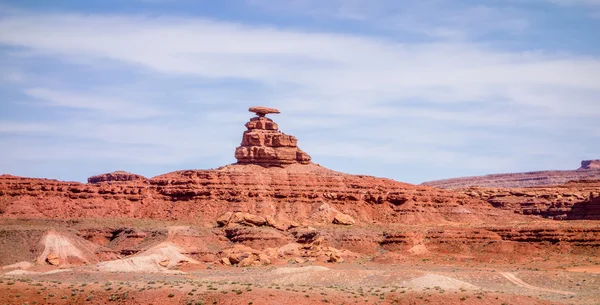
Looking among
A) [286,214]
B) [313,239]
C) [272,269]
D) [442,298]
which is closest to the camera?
[442,298]

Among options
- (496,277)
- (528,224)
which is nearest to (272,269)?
(496,277)

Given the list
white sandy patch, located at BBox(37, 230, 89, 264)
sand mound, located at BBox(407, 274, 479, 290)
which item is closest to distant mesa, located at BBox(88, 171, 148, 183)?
white sandy patch, located at BBox(37, 230, 89, 264)

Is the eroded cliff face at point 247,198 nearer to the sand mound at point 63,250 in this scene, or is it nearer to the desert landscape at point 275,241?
the desert landscape at point 275,241

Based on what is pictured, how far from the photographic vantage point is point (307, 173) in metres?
123

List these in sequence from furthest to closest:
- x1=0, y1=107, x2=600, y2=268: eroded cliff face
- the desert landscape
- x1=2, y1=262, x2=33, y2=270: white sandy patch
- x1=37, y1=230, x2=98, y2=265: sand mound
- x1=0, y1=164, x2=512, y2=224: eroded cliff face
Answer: x1=0, y1=164, x2=512, y2=224: eroded cliff face
x1=0, y1=107, x2=600, y2=268: eroded cliff face
x1=37, y1=230, x2=98, y2=265: sand mound
x1=2, y1=262, x2=33, y2=270: white sandy patch
the desert landscape

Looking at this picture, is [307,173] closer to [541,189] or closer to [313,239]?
[313,239]

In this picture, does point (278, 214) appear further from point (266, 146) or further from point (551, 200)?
point (551, 200)

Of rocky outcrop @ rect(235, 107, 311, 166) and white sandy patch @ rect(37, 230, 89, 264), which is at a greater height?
rocky outcrop @ rect(235, 107, 311, 166)

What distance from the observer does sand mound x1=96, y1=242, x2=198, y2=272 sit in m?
86.2

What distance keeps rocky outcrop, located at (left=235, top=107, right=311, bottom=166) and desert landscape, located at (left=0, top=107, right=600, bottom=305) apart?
161 millimetres

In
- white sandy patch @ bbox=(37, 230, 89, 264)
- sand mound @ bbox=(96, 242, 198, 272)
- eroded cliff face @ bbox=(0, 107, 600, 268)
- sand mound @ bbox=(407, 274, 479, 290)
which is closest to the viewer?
sand mound @ bbox=(407, 274, 479, 290)

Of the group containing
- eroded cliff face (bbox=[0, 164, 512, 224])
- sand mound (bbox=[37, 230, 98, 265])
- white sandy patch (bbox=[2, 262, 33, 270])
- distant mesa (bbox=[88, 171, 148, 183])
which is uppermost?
distant mesa (bbox=[88, 171, 148, 183])

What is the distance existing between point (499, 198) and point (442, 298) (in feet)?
293

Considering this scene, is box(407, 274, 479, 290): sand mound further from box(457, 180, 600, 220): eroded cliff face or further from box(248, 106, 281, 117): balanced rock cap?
box(457, 180, 600, 220): eroded cliff face
